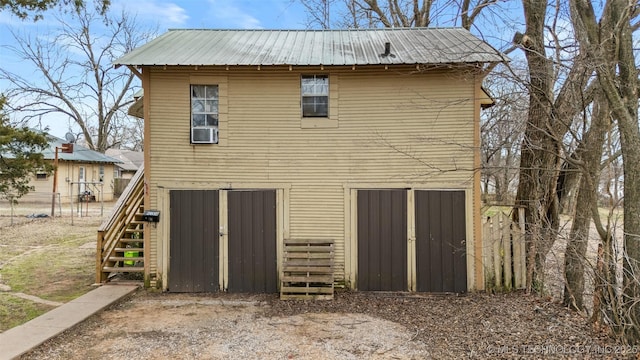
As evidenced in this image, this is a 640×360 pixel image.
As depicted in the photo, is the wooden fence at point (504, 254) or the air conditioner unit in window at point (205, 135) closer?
the wooden fence at point (504, 254)

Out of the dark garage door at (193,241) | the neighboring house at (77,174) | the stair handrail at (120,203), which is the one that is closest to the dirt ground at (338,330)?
the dark garage door at (193,241)

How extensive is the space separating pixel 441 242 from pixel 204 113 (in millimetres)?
4864

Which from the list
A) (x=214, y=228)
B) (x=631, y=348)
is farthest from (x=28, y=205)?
(x=631, y=348)

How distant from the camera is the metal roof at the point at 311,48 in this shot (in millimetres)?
6719

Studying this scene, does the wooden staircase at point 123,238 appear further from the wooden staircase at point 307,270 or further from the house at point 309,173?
the wooden staircase at point 307,270

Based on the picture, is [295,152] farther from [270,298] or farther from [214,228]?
[270,298]

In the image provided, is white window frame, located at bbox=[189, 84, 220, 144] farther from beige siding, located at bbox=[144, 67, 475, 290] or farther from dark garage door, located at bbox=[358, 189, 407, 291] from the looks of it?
dark garage door, located at bbox=[358, 189, 407, 291]

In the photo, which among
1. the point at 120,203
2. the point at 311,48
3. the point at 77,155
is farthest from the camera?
the point at 77,155

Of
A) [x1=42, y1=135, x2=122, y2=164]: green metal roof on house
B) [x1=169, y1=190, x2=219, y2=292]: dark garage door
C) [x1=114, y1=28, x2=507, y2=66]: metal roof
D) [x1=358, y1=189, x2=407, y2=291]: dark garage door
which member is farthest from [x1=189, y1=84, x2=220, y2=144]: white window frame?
[x1=42, y1=135, x2=122, y2=164]: green metal roof on house

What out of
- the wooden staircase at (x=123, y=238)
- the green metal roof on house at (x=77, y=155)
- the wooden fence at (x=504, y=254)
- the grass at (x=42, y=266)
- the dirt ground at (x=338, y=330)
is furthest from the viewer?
the green metal roof on house at (x=77, y=155)

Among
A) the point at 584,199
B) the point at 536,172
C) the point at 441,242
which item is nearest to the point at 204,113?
the point at 441,242

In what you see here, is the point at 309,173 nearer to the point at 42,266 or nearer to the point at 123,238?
the point at 123,238

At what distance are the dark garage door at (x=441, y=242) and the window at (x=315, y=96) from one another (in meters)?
2.31

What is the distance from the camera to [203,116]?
23.3 feet
